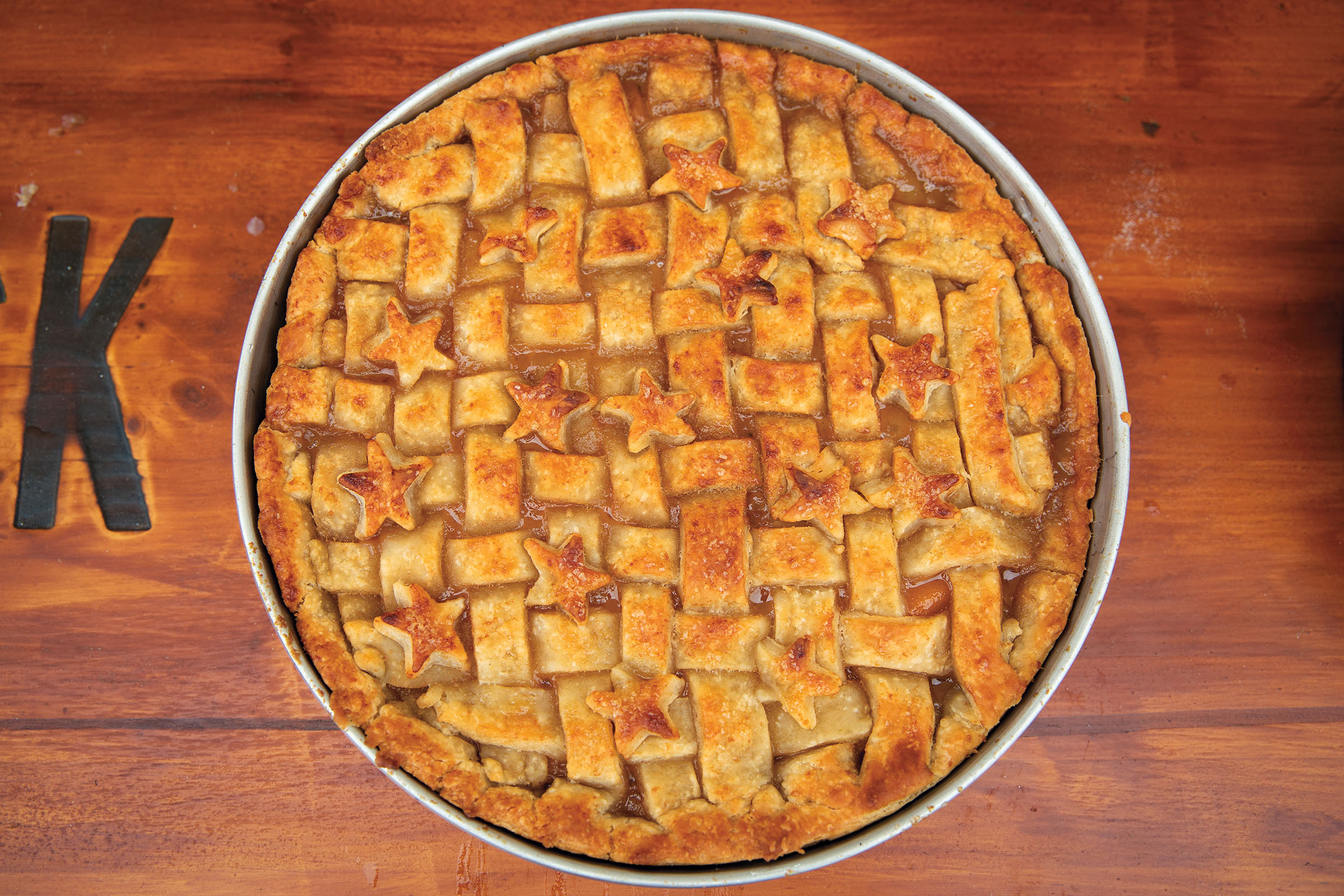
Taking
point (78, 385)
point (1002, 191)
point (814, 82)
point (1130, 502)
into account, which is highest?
point (814, 82)

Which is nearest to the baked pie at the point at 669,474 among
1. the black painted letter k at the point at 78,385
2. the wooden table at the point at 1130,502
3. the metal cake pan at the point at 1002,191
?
the metal cake pan at the point at 1002,191

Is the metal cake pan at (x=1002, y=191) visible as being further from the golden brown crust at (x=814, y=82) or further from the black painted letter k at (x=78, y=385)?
the black painted letter k at (x=78, y=385)

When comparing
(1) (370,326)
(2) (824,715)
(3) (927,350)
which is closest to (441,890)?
(2) (824,715)

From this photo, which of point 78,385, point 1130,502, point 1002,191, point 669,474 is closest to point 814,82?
point 1002,191

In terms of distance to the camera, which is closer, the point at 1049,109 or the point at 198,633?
the point at 198,633

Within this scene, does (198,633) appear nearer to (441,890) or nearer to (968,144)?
(441,890)

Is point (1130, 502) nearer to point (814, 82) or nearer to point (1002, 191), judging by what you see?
point (1002, 191)

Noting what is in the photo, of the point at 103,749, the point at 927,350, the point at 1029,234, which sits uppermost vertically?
the point at 1029,234
